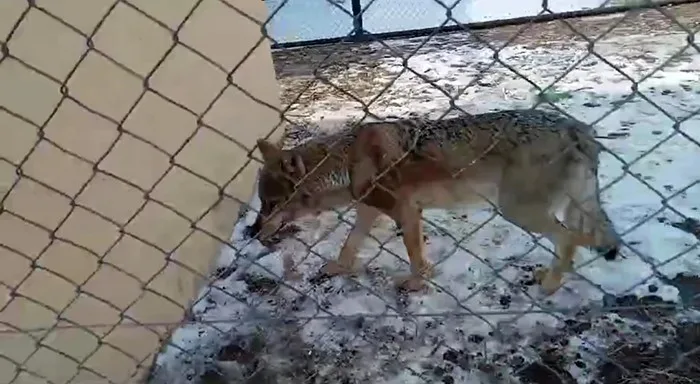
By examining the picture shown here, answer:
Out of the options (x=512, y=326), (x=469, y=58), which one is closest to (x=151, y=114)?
(x=512, y=326)

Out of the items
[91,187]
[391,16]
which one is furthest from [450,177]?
[391,16]

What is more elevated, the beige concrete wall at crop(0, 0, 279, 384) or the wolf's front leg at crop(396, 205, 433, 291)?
the beige concrete wall at crop(0, 0, 279, 384)

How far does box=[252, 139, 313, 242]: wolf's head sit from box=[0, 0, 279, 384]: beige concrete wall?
0.25 metres

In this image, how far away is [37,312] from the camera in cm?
196

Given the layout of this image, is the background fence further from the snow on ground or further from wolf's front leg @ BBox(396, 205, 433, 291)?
wolf's front leg @ BBox(396, 205, 433, 291)

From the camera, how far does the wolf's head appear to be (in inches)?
114

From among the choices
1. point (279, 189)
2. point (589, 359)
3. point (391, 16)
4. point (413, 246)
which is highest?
point (391, 16)

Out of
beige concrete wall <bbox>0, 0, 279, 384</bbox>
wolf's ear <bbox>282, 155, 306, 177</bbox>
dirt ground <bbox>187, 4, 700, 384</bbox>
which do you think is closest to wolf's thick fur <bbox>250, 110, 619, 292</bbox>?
wolf's ear <bbox>282, 155, 306, 177</bbox>

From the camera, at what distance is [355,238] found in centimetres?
307

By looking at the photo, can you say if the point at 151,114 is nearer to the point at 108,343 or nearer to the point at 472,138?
the point at 108,343

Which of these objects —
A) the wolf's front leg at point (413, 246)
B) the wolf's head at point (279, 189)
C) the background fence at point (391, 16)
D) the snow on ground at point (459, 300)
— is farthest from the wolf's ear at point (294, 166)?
the background fence at point (391, 16)

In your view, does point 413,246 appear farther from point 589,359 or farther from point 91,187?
point 91,187

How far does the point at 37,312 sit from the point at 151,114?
0.81 meters

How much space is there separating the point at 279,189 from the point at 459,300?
78 cm
